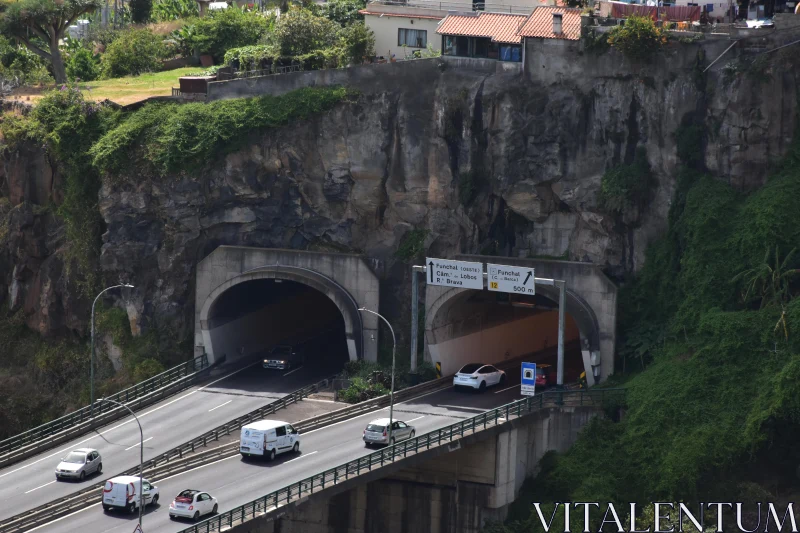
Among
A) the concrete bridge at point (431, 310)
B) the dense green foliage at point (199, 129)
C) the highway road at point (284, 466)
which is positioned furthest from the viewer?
the dense green foliage at point (199, 129)

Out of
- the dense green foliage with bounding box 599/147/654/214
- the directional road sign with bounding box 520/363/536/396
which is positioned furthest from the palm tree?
the directional road sign with bounding box 520/363/536/396

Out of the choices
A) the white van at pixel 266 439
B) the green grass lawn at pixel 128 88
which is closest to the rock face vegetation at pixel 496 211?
the green grass lawn at pixel 128 88

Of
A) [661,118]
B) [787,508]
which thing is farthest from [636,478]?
[661,118]

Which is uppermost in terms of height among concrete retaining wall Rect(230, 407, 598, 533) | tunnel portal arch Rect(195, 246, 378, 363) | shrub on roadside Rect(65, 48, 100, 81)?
shrub on roadside Rect(65, 48, 100, 81)

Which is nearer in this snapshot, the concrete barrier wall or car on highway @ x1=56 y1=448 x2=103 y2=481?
car on highway @ x1=56 y1=448 x2=103 y2=481

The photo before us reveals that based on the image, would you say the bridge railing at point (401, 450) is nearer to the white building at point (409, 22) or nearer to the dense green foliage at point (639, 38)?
the dense green foliage at point (639, 38)

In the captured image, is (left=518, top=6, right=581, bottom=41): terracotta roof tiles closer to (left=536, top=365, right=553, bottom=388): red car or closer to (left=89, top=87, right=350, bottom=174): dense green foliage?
(left=89, top=87, right=350, bottom=174): dense green foliage
